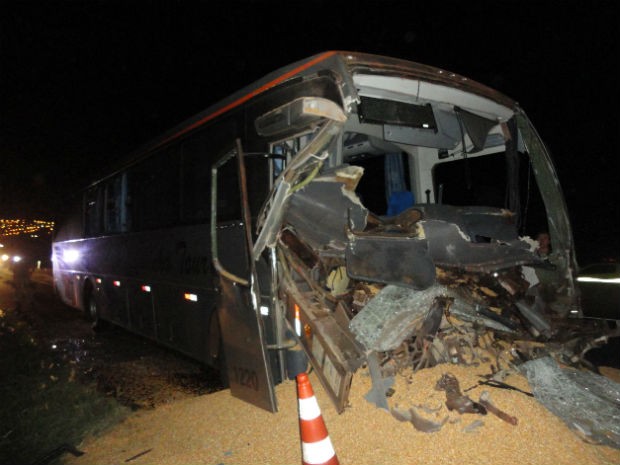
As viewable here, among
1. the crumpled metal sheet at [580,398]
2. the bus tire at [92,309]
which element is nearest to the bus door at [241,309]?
Result: the crumpled metal sheet at [580,398]

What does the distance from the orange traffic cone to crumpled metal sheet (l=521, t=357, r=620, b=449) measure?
175cm

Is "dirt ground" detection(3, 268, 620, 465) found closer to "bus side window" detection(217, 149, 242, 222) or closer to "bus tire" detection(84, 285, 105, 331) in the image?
"bus side window" detection(217, 149, 242, 222)

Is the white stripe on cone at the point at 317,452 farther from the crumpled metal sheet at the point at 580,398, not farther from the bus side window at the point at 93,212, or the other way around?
the bus side window at the point at 93,212

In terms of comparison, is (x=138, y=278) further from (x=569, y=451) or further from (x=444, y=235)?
(x=569, y=451)

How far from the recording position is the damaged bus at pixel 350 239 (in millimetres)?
3465

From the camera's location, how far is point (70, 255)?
1050 cm

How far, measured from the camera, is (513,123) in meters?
4.92

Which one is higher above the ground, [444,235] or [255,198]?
[255,198]

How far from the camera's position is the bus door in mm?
3494

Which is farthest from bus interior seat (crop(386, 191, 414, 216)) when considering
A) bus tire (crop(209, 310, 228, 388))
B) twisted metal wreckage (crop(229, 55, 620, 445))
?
bus tire (crop(209, 310, 228, 388))

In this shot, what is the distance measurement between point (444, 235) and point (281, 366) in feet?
6.49

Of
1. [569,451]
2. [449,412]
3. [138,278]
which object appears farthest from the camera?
[138,278]

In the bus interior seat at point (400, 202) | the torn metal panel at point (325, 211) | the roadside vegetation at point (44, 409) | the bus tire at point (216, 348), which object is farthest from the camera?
the bus interior seat at point (400, 202)

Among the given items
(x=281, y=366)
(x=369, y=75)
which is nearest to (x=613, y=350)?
(x=281, y=366)
